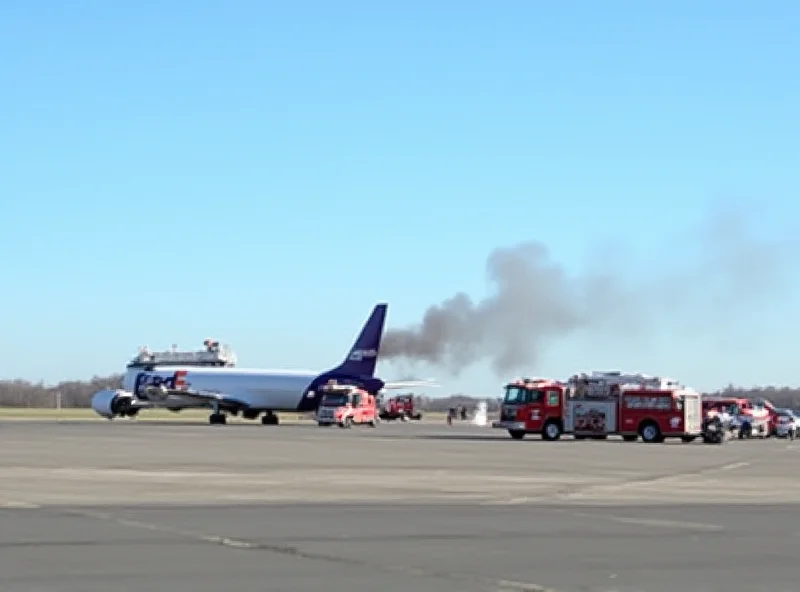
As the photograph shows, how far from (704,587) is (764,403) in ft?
258

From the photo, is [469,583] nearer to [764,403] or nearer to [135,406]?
[764,403]

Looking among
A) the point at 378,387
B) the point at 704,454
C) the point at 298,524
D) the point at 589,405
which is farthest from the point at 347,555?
the point at 378,387

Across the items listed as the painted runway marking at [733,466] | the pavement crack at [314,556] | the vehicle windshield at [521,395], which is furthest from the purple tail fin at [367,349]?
the pavement crack at [314,556]

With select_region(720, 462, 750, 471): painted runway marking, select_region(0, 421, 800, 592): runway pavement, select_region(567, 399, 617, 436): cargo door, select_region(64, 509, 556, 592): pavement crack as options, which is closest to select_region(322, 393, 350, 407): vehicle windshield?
select_region(567, 399, 617, 436): cargo door

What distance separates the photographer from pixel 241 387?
9881cm

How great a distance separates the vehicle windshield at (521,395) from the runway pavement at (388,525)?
27136mm

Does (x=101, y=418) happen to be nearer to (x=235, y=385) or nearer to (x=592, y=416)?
(x=235, y=385)

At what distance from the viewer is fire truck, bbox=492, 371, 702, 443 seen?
66500 mm

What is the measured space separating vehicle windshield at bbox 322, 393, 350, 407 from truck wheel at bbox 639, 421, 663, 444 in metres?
24.6

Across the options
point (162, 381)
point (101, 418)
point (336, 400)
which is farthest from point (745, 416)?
point (101, 418)

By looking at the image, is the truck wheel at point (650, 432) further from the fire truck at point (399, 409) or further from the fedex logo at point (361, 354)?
the fire truck at point (399, 409)

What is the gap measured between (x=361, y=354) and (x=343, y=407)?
8857 millimetres

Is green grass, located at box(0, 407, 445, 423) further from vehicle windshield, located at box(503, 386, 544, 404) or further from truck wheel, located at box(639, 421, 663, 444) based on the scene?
truck wheel, located at box(639, 421, 663, 444)

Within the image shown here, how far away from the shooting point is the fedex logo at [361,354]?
3703 inches
